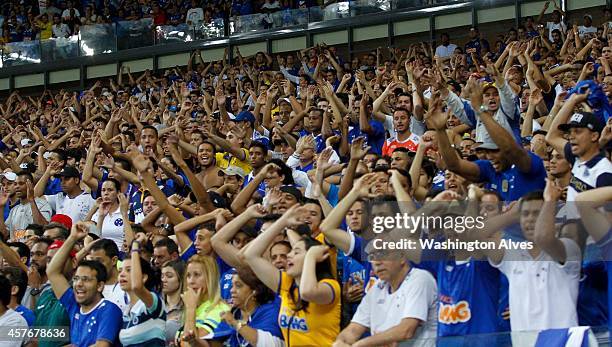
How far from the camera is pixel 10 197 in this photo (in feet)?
39.3

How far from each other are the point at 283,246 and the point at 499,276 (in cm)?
148

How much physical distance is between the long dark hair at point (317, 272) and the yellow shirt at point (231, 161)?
4.99 m

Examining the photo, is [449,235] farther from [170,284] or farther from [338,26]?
[338,26]

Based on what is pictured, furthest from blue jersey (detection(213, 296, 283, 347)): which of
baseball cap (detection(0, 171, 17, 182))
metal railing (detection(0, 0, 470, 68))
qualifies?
metal railing (detection(0, 0, 470, 68))

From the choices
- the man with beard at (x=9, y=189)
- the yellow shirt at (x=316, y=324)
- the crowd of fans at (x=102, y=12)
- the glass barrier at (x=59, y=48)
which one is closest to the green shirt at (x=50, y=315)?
the yellow shirt at (x=316, y=324)

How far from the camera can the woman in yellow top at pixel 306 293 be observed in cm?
655

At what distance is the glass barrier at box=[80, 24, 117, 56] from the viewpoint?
24.1 meters

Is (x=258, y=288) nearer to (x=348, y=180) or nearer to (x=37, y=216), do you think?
(x=348, y=180)

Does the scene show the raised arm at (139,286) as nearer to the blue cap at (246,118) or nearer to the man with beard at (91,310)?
the man with beard at (91,310)

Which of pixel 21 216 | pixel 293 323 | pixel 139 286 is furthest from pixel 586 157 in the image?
pixel 21 216

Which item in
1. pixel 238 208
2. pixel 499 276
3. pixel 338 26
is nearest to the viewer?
pixel 499 276

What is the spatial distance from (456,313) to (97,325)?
264cm

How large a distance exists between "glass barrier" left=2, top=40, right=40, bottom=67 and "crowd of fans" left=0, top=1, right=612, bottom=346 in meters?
12.2

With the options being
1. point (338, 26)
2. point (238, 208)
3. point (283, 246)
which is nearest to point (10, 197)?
point (238, 208)
